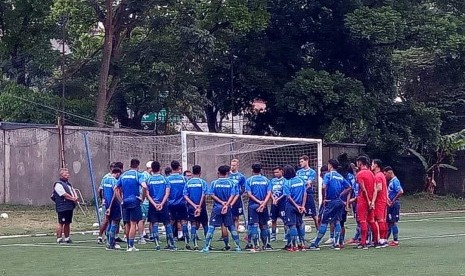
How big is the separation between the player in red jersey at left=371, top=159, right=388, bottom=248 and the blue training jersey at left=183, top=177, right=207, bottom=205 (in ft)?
12.2

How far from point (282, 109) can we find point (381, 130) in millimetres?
4891

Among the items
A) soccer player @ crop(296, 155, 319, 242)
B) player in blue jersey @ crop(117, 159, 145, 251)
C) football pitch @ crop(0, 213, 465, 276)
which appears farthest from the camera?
soccer player @ crop(296, 155, 319, 242)

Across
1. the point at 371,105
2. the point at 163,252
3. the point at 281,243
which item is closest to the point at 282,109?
the point at 371,105

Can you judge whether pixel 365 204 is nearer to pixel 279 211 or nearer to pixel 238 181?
pixel 279 211

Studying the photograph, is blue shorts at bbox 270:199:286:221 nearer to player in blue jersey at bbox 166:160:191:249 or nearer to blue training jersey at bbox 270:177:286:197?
blue training jersey at bbox 270:177:286:197

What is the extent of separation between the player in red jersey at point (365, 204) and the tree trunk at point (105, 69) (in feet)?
52.8

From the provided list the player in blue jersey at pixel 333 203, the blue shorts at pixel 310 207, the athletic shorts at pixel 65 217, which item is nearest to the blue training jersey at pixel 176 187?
the athletic shorts at pixel 65 217

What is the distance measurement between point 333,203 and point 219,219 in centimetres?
261

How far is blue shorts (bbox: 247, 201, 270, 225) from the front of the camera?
62.9 ft

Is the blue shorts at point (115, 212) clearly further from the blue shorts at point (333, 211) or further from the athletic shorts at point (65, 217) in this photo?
the blue shorts at point (333, 211)

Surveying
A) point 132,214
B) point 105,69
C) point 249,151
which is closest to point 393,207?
point 132,214

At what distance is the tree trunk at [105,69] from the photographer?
109 ft

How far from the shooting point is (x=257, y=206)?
63.0ft

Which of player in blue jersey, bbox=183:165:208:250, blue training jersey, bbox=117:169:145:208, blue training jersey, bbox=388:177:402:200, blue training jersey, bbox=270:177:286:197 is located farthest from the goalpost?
blue training jersey, bbox=117:169:145:208
